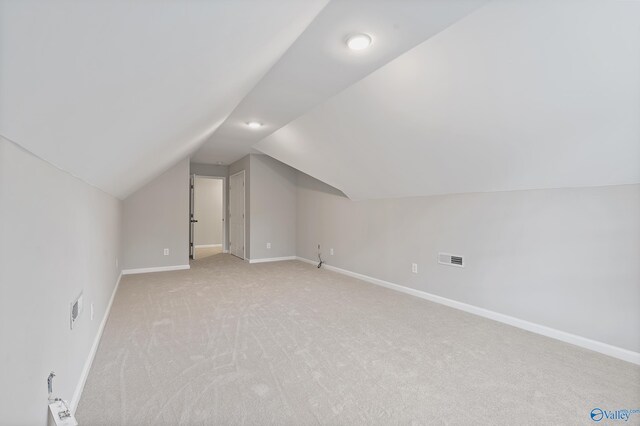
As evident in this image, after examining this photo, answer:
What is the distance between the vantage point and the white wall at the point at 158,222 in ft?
18.0

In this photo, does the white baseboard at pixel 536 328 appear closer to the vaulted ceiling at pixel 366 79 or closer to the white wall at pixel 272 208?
the vaulted ceiling at pixel 366 79

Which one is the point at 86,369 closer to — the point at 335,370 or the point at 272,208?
the point at 335,370

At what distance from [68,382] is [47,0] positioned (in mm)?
1845

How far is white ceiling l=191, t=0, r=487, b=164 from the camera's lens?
1.74 metres

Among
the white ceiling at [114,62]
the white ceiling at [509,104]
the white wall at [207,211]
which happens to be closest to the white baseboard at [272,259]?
the white wall at [207,211]

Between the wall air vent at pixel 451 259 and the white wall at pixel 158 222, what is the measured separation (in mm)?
4541

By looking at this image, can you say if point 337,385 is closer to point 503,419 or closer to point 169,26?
point 503,419

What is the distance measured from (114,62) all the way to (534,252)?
3374 mm

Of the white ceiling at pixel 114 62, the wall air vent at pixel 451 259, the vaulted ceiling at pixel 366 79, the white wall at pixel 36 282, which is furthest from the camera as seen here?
the wall air vent at pixel 451 259

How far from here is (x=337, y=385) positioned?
1.97 m

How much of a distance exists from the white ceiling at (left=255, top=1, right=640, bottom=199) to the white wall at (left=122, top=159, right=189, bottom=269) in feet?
10.8

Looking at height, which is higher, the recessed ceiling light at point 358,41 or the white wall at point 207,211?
the recessed ceiling light at point 358,41

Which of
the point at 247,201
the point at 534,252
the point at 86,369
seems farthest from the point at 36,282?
the point at 247,201

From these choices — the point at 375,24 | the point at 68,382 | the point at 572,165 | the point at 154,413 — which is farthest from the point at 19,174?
the point at 572,165
